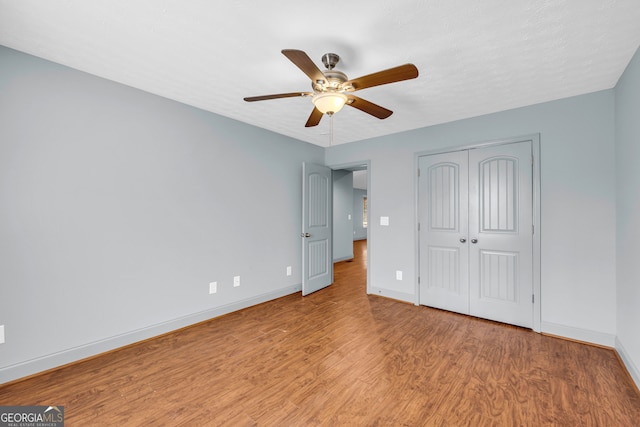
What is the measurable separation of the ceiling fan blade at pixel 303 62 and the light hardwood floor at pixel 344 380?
2.14 m

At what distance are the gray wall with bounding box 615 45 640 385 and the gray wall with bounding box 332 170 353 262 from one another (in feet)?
16.4

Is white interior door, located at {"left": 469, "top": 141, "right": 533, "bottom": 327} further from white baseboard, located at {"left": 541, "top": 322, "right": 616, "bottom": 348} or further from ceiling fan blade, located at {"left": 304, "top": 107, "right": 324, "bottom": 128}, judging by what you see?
ceiling fan blade, located at {"left": 304, "top": 107, "right": 324, "bottom": 128}

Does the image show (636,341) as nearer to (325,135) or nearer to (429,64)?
(429,64)

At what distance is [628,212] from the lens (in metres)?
2.24

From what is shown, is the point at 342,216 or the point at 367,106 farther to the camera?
the point at 342,216

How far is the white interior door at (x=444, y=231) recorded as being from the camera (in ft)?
11.4

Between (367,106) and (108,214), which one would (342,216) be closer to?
(367,106)

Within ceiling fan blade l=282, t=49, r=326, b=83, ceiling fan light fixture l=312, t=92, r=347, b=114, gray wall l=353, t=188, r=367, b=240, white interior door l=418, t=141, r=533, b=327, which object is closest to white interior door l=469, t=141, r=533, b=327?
white interior door l=418, t=141, r=533, b=327

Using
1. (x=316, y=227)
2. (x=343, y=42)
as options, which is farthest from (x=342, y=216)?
(x=343, y=42)

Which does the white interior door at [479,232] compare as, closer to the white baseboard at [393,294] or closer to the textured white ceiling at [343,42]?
the white baseboard at [393,294]

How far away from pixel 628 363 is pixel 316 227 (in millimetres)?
3526

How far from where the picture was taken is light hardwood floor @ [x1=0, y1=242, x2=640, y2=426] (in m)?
1.74

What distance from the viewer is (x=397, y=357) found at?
96.3 inches

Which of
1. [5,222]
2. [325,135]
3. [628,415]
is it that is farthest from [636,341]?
[5,222]
